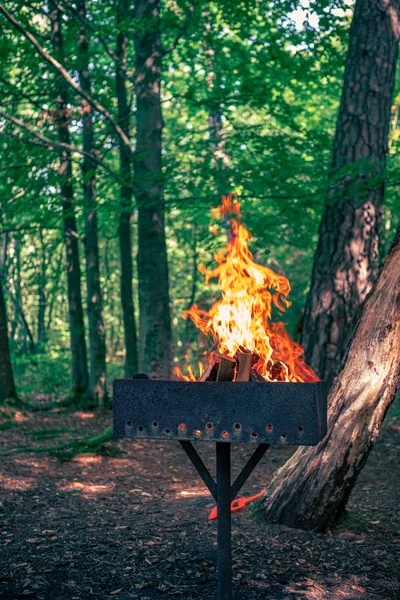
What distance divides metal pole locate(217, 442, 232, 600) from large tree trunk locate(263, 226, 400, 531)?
1.55 metres

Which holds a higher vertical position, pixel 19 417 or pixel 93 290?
pixel 93 290

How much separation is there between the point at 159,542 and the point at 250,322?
213cm

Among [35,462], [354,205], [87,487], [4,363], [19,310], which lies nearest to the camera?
[87,487]

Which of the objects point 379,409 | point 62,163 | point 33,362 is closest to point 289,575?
point 379,409

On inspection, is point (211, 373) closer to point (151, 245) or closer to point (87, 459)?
point (87, 459)

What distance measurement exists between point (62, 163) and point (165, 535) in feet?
34.2

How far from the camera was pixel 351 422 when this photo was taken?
5473mm

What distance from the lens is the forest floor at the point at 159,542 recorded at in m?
4.39

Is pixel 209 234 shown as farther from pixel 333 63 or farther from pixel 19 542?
pixel 19 542

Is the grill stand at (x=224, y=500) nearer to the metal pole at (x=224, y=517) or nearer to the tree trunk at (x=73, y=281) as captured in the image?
the metal pole at (x=224, y=517)

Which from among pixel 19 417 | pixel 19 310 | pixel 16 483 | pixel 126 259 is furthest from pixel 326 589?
pixel 19 310

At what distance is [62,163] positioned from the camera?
46.9 feet

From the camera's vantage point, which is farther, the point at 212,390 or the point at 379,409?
the point at 379,409

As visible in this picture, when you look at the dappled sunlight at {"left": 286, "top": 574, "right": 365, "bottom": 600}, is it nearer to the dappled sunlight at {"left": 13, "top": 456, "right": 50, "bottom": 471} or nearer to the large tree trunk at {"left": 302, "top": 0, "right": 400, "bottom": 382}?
the dappled sunlight at {"left": 13, "top": 456, "right": 50, "bottom": 471}
